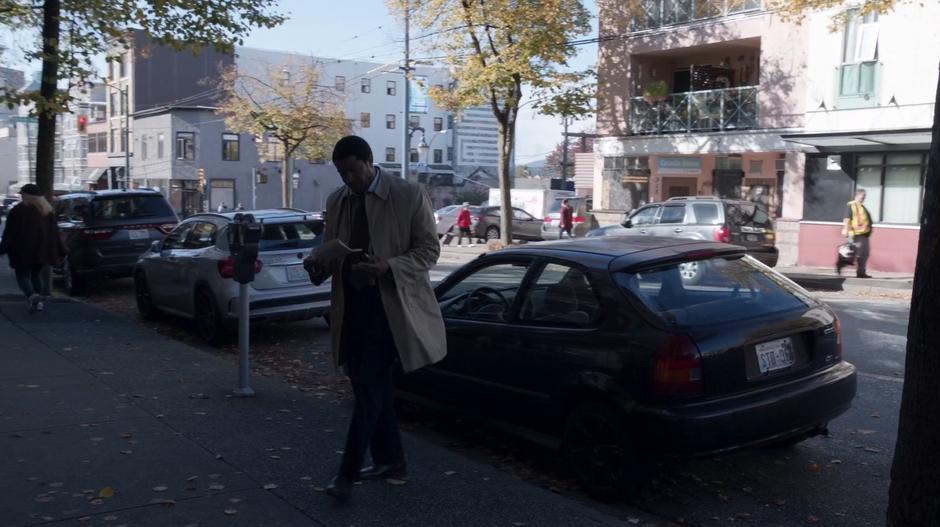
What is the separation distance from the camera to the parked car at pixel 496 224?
34531mm

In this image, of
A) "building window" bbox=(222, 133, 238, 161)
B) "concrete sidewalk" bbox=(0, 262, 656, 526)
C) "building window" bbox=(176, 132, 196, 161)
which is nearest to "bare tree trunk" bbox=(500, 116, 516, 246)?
"concrete sidewalk" bbox=(0, 262, 656, 526)

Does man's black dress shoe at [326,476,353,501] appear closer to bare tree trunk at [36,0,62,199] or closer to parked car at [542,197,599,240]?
bare tree trunk at [36,0,62,199]

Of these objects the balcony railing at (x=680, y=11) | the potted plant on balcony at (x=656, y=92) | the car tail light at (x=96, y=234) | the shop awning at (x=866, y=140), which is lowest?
the car tail light at (x=96, y=234)

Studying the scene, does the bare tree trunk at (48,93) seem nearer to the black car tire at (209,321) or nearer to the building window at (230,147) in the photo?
the black car tire at (209,321)

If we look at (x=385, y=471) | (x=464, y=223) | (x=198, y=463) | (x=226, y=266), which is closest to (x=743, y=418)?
(x=385, y=471)

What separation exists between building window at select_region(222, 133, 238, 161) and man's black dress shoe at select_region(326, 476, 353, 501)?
6013 cm

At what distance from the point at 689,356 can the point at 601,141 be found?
1005 inches

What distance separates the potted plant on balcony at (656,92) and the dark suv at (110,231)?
53.9 ft

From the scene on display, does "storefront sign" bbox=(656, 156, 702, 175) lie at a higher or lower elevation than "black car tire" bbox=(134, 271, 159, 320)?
higher

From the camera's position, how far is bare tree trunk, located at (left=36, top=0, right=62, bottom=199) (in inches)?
495

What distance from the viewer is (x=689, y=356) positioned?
4730 millimetres

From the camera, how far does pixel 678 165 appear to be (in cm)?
2777

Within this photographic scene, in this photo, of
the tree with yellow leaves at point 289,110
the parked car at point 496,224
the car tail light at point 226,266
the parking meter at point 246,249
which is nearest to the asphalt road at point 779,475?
the parking meter at point 246,249

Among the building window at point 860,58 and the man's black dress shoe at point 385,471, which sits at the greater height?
the building window at point 860,58
